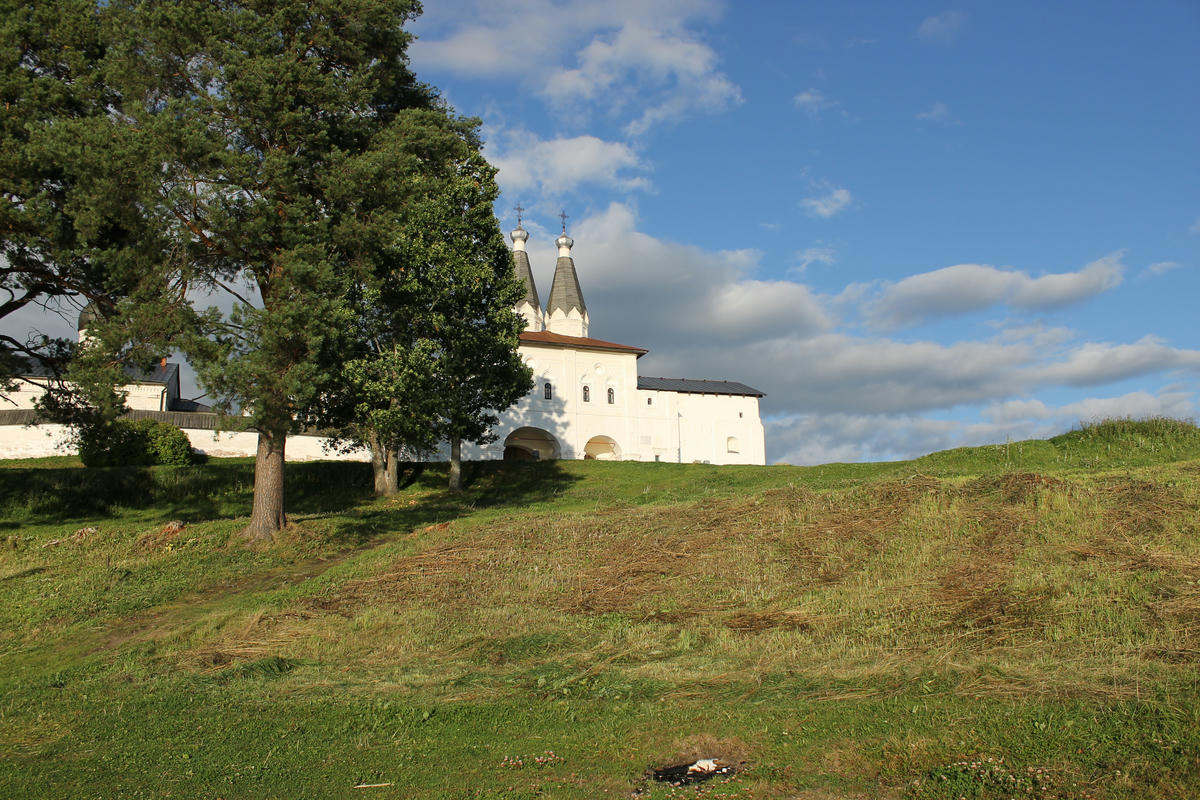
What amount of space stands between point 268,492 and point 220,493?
407 inches

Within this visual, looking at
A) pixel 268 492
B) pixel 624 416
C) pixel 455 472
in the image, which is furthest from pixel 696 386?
pixel 268 492

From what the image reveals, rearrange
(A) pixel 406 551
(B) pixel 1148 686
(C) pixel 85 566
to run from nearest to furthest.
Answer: (B) pixel 1148 686
(C) pixel 85 566
(A) pixel 406 551

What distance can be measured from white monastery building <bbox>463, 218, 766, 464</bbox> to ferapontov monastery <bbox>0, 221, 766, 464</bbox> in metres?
0.06

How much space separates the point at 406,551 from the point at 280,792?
966 centimetres

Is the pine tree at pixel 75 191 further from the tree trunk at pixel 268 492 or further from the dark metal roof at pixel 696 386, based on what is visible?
the dark metal roof at pixel 696 386

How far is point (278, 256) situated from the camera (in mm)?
15883

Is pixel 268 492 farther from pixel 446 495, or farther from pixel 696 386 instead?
pixel 696 386

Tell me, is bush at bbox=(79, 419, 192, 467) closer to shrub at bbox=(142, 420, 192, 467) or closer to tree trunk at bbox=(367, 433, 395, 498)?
shrub at bbox=(142, 420, 192, 467)

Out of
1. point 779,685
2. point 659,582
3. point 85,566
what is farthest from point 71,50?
point 779,685

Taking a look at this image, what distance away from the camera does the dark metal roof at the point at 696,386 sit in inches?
1927

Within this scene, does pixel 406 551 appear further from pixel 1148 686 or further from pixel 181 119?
pixel 1148 686

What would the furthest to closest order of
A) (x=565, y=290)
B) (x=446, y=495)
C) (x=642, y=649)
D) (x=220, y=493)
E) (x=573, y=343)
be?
1. (x=565, y=290)
2. (x=573, y=343)
3. (x=446, y=495)
4. (x=220, y=493)
5. (x=642, y=649)

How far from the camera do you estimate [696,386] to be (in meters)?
50.5

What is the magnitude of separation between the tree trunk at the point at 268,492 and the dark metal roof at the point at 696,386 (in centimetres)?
3265
